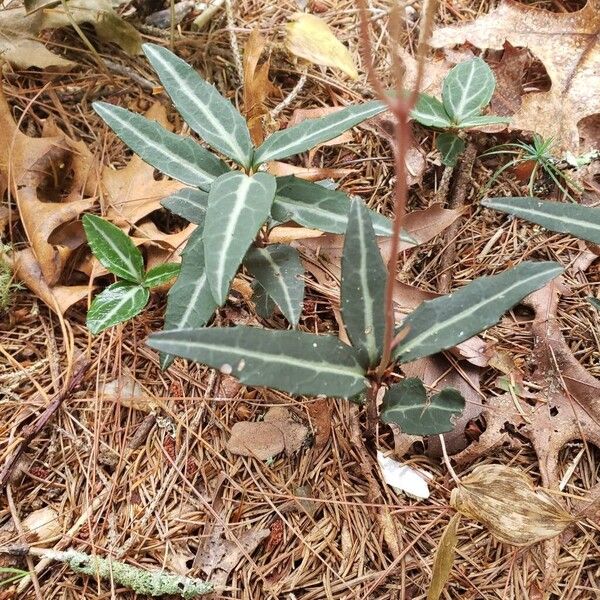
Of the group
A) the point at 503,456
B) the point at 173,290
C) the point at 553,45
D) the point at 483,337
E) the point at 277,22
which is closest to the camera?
the point at 173,290

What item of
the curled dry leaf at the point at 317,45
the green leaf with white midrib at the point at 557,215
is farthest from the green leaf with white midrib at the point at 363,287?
the curled dry leaf at the point at 317,45

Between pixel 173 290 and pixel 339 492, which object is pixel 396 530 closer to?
pixel 339 492

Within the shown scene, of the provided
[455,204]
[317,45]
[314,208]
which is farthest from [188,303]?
[317,45]

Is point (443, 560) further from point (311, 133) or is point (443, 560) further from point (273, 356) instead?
point (311, 133)

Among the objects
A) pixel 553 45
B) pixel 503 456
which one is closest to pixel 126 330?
pixel 503 456

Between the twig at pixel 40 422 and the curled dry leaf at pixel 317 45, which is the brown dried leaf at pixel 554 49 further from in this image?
the twig at pixel 40 422

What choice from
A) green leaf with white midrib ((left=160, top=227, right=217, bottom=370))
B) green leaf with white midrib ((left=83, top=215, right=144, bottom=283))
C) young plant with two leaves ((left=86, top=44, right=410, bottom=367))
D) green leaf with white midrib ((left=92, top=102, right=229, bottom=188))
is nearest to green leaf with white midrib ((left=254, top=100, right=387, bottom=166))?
young plant with two leaves ((left=86, top=44, right=410, bottom=367))
